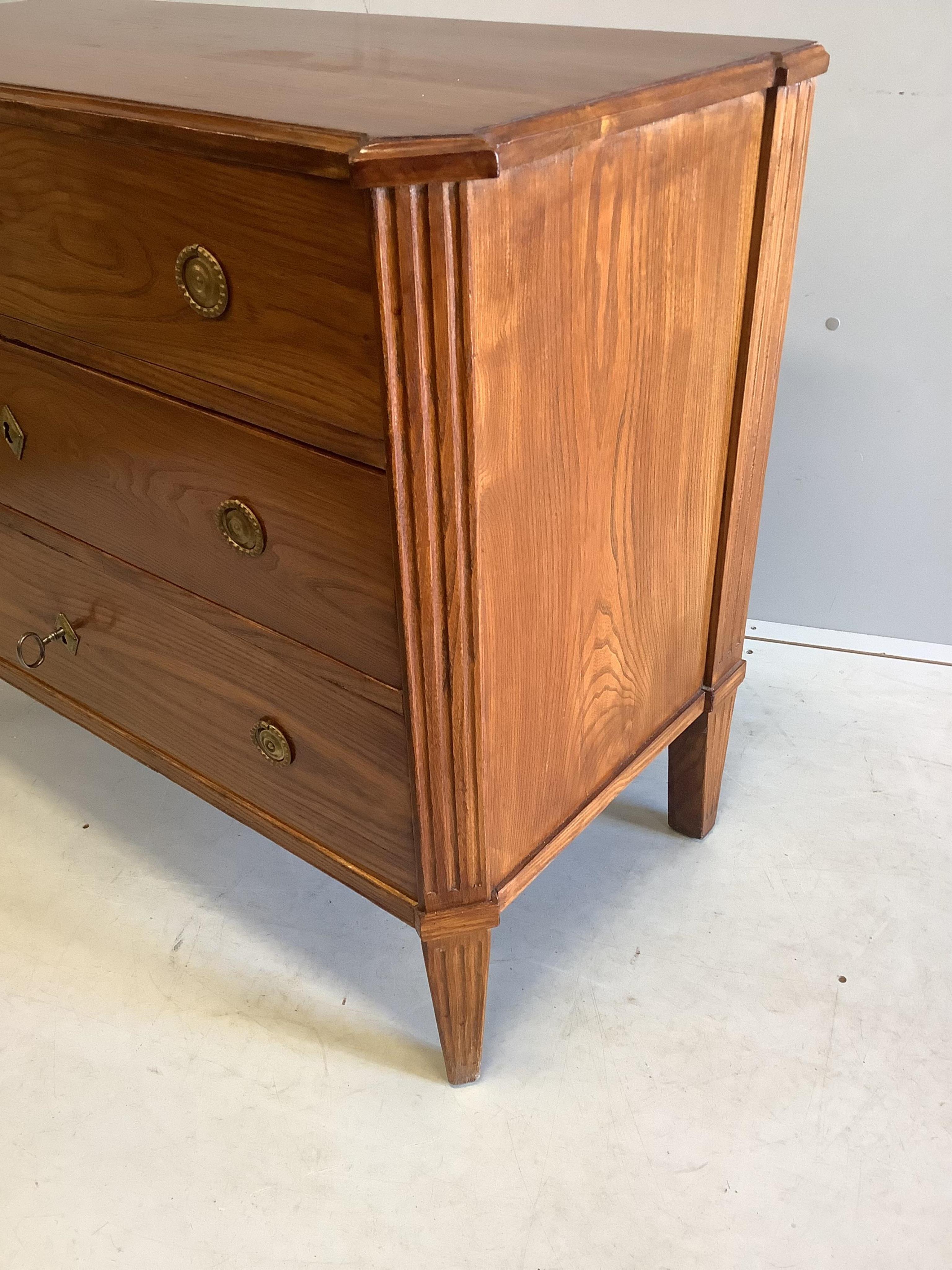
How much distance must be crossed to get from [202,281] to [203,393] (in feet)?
0.33

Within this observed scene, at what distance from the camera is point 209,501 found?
987mm

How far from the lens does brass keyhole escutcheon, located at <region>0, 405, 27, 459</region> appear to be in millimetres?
1179

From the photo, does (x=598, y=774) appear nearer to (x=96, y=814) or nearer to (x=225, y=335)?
(x=225, y=335)

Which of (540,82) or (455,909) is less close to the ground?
(540,82)

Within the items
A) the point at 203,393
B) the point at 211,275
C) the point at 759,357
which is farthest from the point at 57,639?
the point at 759,357

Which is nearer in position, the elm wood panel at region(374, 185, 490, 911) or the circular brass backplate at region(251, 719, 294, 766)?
the elm wood panel at region(374, 185, 490, 911)

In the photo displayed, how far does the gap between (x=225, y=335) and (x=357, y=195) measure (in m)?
0.20

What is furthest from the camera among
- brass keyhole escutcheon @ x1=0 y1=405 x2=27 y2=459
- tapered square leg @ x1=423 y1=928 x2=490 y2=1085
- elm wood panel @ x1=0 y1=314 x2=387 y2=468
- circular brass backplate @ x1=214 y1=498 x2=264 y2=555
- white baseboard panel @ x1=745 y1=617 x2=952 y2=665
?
white baseboard panel @ x1=745 y1=617 x2=952 y2=665

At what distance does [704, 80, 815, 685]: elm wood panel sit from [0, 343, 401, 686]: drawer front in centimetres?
48

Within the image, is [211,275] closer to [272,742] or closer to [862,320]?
[272,742]

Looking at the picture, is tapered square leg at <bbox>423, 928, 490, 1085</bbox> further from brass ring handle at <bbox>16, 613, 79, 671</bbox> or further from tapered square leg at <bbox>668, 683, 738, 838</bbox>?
brass ring handle at <bbox>16, 613, 79, 671</bbox>

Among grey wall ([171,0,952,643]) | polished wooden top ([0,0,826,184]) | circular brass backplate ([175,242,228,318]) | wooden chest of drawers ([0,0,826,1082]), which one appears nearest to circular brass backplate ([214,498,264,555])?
wooden chest of drawers ([0,0,826,1082])

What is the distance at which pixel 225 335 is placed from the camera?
0.87 metres

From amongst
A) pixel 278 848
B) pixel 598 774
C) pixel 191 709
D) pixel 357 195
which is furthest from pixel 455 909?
pixel 357 195
